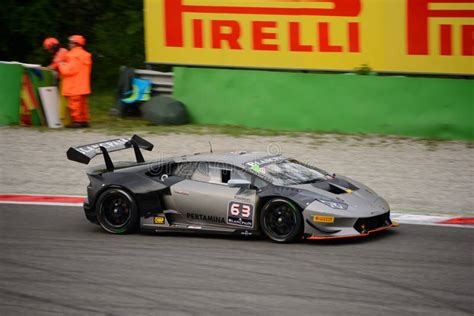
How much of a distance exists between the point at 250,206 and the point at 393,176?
445 centimetres

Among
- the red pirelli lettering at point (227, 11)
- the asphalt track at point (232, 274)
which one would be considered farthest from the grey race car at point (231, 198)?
the red pirelli lettering at point (227, 11)

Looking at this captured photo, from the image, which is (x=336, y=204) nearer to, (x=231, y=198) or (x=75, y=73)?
(x=231, y=198)

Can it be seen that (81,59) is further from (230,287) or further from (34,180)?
(230,287)

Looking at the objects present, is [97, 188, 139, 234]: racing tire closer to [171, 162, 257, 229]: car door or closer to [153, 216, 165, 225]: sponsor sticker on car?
[153, 216, 165, 225]: sponsor sticker on car

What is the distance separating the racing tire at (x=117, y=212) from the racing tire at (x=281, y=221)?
174 centimetres

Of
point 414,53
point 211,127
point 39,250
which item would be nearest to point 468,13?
point 414,53

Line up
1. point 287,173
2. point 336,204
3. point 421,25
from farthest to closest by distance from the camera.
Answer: point 421,25 → point 287,173 → point 336,204

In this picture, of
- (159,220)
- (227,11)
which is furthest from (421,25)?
(159,220)

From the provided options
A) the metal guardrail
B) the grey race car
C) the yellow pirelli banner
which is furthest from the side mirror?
the metal guardrail

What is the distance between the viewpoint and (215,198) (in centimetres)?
1053

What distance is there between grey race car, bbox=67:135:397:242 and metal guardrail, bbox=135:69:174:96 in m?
7.27

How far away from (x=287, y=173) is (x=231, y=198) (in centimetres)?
79

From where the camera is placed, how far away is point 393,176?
1408cm

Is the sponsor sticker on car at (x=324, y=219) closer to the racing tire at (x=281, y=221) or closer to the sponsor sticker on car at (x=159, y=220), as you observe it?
the racing tire at (x=281, y=221)
